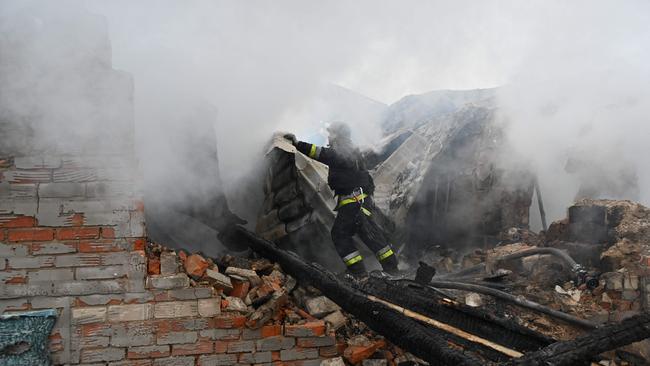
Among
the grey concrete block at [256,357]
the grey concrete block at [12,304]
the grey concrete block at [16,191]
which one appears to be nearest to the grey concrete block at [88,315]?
the grey concrete block at [12,304]

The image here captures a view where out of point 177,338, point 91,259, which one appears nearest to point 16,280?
point 91,259

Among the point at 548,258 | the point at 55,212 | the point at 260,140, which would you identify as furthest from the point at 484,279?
the point at 55,212

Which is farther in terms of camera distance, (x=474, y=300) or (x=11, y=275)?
(x=474, y=300)

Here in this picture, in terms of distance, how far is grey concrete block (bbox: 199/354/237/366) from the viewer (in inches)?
146

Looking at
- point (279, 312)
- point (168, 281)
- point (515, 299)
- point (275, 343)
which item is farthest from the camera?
point (515, 299)

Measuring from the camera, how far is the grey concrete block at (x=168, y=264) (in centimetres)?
374

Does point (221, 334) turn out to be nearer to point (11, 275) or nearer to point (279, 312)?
point (279, 312)

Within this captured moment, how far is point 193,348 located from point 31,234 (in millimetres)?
1355

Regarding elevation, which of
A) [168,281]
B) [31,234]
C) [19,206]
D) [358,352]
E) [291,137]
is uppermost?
[291,137]

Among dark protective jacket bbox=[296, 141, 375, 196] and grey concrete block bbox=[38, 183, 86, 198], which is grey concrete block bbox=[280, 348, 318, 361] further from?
dark protective jacket bbox=[296, 141, 375, 196]

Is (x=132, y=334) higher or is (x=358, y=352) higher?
(x=132, y=334)

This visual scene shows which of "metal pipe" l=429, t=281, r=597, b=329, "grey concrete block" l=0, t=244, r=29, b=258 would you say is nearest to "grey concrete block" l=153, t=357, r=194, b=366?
"grey concrete block" l=0, t=244, r=29, b=258

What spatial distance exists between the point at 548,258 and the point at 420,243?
2.18m

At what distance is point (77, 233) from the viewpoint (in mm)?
3596
